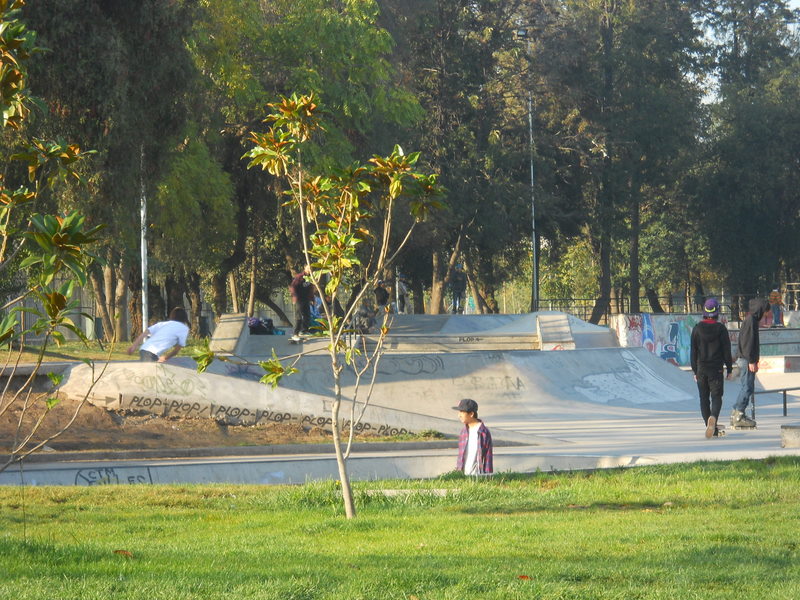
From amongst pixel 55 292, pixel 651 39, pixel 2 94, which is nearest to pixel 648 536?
pixel 55 292

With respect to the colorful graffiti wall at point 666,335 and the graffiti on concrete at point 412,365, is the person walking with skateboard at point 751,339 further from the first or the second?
the colorful graffiti wall at point 666,335

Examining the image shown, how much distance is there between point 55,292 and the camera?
459 centimetres

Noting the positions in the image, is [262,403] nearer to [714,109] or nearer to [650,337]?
[650,337]

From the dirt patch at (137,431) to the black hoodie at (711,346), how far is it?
203 inches

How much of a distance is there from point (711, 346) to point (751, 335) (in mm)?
787

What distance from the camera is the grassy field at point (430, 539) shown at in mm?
4668

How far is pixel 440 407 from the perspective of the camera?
18.9 m

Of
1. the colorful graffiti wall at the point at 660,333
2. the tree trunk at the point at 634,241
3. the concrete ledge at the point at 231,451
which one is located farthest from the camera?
the tree trunk at the point at 634,241

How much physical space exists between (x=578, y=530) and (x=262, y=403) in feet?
30.8

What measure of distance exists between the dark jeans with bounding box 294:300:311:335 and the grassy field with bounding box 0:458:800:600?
12.6 meters

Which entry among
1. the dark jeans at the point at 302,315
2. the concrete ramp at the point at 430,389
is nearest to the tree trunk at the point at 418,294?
the dark jeans at the point at 302,315

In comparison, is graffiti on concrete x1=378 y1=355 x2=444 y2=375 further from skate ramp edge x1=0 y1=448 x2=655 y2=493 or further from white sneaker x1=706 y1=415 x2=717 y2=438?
white sneaker x1=706 y1=415 x2=717 y2=438

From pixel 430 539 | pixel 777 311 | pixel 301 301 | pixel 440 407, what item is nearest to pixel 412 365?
pixel 440 407

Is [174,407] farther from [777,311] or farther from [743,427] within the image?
[777,311]
